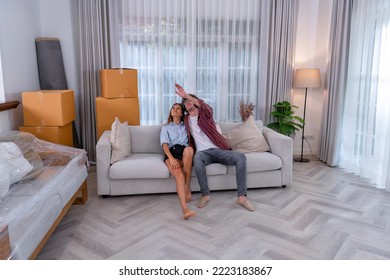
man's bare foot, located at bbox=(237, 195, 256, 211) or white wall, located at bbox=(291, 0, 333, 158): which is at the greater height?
white wall, located at bbox=(291, 0, 333, 158)

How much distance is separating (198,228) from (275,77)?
2.85 meters

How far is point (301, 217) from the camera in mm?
2953

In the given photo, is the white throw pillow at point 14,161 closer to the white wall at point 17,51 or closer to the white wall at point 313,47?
the white wall at point 17,51

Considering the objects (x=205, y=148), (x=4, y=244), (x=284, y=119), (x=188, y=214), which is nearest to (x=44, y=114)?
(x=205, y=148)

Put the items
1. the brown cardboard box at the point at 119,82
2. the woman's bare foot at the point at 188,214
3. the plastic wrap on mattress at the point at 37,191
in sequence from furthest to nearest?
1. the brown cardboard box at the point at 119,82
2. the woman's bare foot at the point at 188,214
3. the plastic wrap on mattress at the point at 37,191

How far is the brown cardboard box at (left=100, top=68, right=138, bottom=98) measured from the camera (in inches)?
155

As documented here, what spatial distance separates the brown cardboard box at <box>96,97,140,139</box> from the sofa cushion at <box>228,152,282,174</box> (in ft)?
4.76

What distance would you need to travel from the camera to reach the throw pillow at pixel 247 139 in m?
3.72

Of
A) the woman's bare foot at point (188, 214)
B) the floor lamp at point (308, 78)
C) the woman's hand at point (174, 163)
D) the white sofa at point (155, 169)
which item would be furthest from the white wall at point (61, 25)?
the floor lamp at point (308, 78)

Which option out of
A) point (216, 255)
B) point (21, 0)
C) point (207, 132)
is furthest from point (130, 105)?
point (216, 255)

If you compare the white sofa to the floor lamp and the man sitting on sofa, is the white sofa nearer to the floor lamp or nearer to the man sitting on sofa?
the man sitting on sofa

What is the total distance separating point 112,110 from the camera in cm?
400

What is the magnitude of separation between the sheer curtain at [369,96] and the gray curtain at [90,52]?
10.2 feet

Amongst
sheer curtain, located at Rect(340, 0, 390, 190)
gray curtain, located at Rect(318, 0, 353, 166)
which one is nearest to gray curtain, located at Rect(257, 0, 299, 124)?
gray curtain, located at Rect(318, 0, 353, 166)
